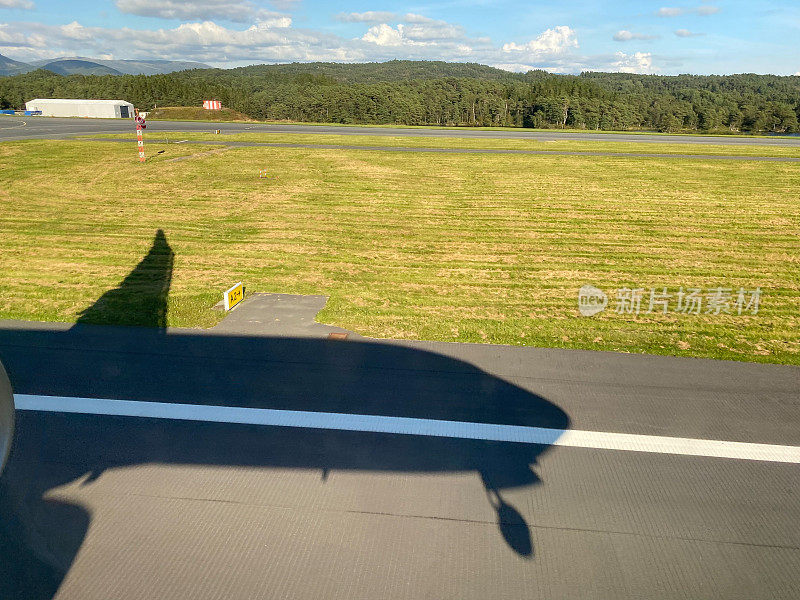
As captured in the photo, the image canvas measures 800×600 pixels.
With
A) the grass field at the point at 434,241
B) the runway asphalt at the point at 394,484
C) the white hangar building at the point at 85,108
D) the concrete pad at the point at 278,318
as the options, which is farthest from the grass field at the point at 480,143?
A: the white hangar building at the point at 85,108

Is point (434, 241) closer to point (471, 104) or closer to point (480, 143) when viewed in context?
point (480, 143)

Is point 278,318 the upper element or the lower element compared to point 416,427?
upper

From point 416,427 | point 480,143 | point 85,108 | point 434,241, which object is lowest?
point 416,427

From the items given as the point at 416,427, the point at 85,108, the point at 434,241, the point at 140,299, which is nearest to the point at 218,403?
the point at 416,427

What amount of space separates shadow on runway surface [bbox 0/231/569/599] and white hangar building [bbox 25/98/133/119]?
7657cm

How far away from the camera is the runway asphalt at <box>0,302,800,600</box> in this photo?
5477mm

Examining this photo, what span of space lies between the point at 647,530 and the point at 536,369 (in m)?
4.13

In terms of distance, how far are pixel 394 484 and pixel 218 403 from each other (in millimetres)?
3666

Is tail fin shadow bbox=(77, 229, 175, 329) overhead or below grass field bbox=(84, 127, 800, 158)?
below

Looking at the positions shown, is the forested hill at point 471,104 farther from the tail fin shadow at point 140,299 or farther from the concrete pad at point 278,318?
the concrete pad at point 278,318

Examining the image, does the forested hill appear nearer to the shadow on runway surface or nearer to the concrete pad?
the concrete pad

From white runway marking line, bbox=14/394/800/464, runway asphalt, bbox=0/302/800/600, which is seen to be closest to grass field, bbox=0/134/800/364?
runway asphalt, bbox=0/302/800/600

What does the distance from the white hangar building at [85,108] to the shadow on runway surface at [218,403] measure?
7657 cm

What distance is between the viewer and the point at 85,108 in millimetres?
74938
